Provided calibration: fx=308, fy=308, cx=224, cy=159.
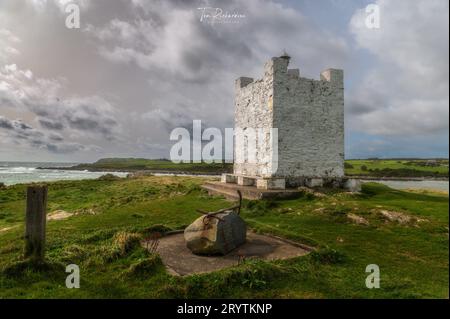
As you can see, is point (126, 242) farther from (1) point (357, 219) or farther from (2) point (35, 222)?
(1) point (357, 219)

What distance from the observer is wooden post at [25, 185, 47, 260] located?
6.81 meters

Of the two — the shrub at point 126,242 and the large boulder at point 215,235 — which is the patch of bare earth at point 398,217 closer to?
the large boulder at point 215,235

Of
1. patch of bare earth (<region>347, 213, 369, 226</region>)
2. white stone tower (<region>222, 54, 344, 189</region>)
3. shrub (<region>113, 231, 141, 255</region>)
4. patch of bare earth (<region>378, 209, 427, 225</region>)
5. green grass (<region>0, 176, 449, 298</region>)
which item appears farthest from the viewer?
white stone tower (<region>222, 54, 344, 189</region>)

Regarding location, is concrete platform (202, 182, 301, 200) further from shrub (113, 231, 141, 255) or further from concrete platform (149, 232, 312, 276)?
shrub (113, 231, 141, 255)

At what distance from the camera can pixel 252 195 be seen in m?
15.9

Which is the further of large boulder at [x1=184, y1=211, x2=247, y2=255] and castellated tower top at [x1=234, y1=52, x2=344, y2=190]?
castellated tower top at [x1=234, y1=52, x2=344, y2=190]

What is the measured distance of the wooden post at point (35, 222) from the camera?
6.81 m

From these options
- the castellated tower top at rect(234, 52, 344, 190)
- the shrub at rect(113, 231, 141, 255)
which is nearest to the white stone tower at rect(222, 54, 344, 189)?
the castellated tower top at rect(234, 52, 344, 190)

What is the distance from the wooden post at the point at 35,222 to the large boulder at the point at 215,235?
3.40 metres

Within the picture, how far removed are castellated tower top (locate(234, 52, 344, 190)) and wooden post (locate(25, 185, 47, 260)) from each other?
12817 mm

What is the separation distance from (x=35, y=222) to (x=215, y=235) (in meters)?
4.13

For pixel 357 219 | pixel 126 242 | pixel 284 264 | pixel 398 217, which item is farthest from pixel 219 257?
pixel 398 217
